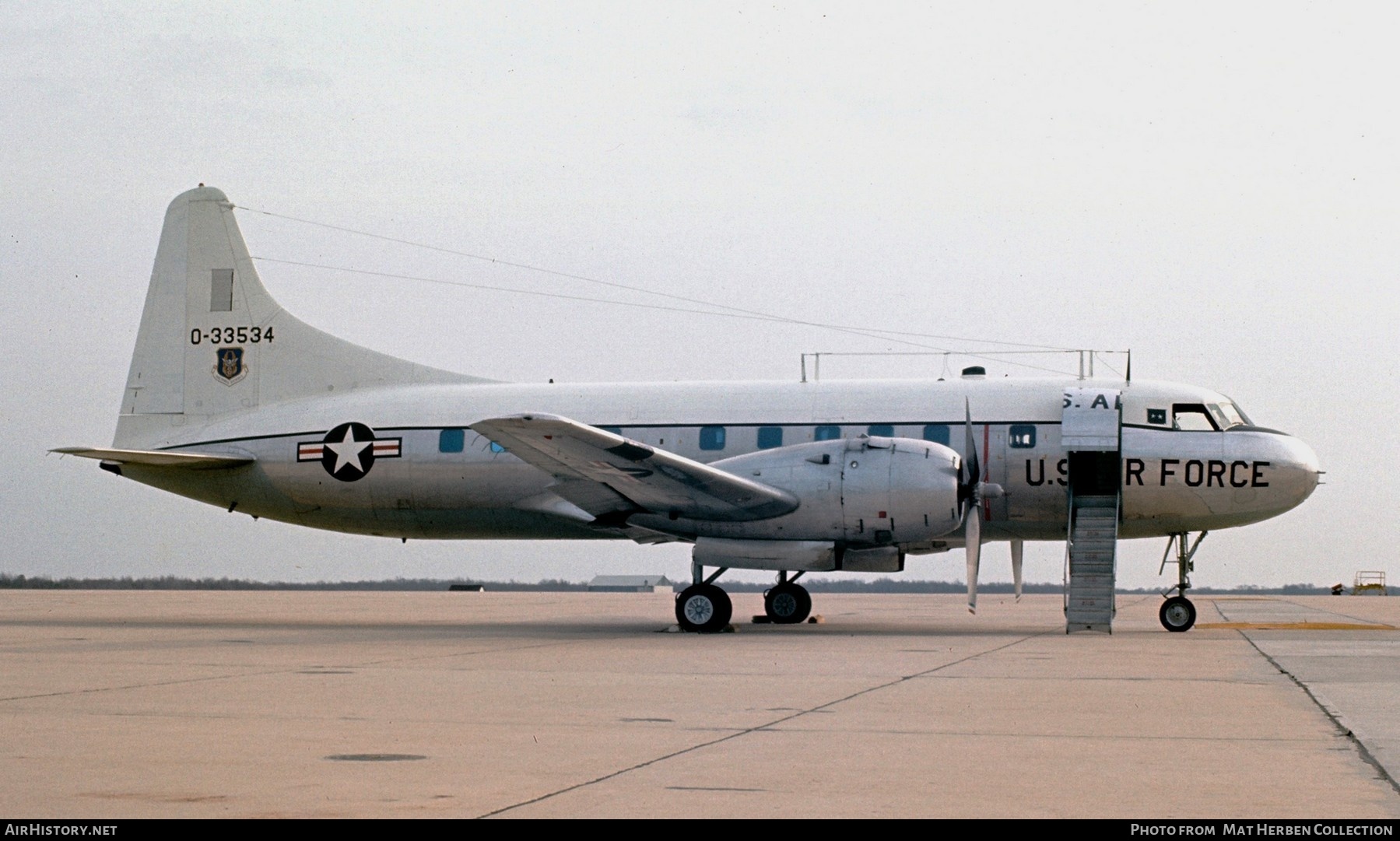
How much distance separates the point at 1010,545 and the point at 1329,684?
486 inches

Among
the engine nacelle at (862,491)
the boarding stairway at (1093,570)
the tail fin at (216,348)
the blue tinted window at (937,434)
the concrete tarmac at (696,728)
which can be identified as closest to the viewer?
the concrete tarmac at (696,728)

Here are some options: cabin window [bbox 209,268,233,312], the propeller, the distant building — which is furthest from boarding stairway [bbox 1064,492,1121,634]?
the distant building

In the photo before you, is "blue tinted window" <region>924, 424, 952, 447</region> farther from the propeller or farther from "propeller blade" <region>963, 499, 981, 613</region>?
"propeller blade" <region>963, 499, 981, 613</region>

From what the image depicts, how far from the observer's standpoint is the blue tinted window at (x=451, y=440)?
24798mm

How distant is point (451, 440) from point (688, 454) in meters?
4.25

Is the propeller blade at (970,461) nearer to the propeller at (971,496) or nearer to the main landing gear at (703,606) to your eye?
the propeller at (971,496)

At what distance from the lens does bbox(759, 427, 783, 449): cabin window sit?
23453 millimetres

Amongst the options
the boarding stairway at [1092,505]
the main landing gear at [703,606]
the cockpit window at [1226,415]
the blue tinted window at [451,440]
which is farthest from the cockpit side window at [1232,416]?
the blue tinted window at [451,440]

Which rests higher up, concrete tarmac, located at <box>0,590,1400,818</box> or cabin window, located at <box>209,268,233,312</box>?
cabin window, located at <box>209,268,233,312</box>

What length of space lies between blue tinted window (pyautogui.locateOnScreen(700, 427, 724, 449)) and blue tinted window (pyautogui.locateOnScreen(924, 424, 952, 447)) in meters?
3.38

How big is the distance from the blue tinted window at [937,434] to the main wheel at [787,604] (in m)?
3.85

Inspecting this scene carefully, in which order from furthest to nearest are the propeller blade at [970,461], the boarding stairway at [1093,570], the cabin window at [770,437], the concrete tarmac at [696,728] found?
1. the cabin window at [770,437]
2. the boarding stairway at [1093,570]
3. the propeller blade at [970,461]
4. the concrete tarmac at [696,728]

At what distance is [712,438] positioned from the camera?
23891mm
